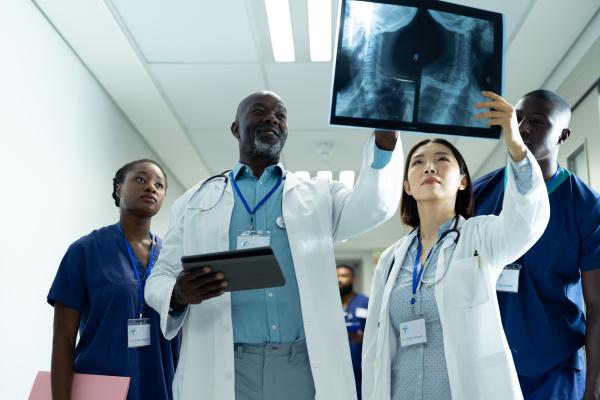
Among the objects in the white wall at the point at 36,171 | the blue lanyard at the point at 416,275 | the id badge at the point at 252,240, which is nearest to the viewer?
the id badge at the point at 252,240

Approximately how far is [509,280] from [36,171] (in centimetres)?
230

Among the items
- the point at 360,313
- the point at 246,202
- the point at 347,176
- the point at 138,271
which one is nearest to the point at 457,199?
the point at 246,202

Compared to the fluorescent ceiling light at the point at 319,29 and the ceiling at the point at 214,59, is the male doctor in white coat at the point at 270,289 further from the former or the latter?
the ceiling at the point at 214,59

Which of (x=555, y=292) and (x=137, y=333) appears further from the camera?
(x=137, y=333)

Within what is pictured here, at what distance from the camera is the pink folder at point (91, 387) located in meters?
2.03

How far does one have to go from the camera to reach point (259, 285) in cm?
160

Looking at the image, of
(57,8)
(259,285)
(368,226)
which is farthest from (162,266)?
(57,8)

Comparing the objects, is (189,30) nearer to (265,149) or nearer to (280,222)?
(265,149)

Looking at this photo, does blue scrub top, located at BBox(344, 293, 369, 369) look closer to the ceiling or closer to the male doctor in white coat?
the ceiling

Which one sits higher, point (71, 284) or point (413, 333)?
point (71, 284)

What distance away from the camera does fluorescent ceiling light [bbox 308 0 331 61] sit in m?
3.34

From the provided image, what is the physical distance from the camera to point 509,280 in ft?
6.51

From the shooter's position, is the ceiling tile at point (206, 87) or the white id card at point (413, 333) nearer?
the white id card at point (413, 333)

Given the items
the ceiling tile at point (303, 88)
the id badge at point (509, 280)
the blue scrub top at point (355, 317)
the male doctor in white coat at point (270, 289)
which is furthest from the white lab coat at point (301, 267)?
the blue scrub top at point (355, 317)
